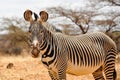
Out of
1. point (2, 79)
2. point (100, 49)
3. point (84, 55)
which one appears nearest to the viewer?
point (84, 55)

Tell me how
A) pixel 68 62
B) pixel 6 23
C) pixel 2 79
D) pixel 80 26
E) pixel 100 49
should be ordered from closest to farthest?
pixel 68 62 < pixel 100 49 < pixel 2 79 < pixel 80 26 < pixel 6 23

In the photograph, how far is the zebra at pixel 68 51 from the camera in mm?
6184

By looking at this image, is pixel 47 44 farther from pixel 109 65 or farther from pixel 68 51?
pixel 109 65

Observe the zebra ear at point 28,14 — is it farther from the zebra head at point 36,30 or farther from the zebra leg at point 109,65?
the zebra leg at point 109,65

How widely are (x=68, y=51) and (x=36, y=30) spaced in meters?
0.97

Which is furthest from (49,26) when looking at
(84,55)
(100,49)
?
(100,49)

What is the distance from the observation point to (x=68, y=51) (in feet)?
22.2

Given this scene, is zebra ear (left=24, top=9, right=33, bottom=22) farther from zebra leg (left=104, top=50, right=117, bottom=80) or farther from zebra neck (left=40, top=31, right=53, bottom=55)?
zebra leg (left=104, top=50, right=117, bottom=80)

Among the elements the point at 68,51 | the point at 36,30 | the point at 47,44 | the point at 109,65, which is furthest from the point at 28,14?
the point at 109,65

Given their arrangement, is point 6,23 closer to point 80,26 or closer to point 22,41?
point 22,41

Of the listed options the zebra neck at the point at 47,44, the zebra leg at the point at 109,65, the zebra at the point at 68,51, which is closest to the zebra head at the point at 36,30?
the zebra at the point at 68,51

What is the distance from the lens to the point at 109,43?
25.9ft

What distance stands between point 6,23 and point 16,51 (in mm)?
4365

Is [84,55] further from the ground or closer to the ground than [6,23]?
further from the ground
